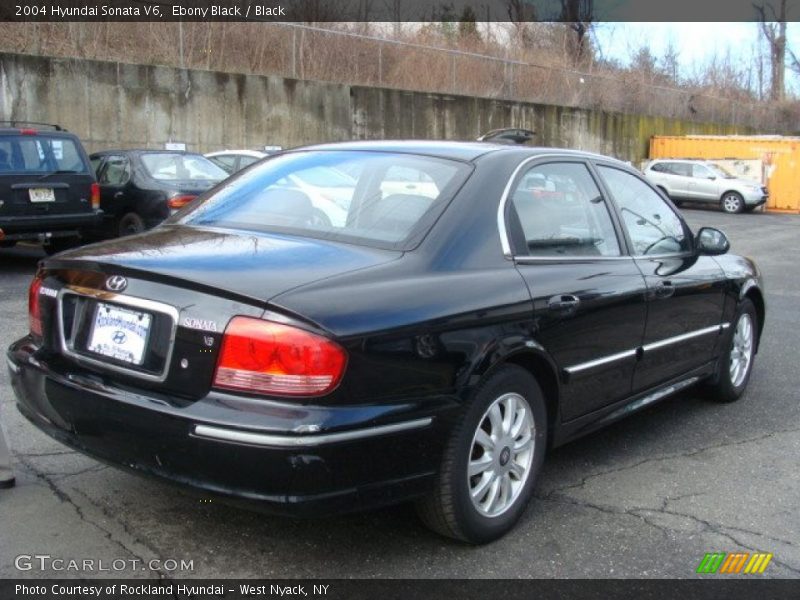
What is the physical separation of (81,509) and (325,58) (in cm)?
2112

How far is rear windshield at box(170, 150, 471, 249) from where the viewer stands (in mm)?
3537

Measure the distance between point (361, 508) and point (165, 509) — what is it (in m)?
1.12

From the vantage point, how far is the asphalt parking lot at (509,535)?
129 inches

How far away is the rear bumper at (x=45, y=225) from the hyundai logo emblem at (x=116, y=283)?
7.81m

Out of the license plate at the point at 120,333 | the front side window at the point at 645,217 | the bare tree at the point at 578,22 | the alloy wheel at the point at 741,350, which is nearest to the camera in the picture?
the license plate at the point at 120,333

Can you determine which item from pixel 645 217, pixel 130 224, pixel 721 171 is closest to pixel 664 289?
pixel 645 217

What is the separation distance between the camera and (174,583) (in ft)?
10.00

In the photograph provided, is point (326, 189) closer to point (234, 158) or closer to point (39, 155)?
point (39, 155)

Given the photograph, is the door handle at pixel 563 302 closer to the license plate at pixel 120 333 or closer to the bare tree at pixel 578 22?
the license plate at pixel 120 333

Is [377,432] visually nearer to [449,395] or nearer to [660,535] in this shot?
[449,395]

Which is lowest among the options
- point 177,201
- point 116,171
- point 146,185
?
point 177,201

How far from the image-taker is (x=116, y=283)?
10.3ft

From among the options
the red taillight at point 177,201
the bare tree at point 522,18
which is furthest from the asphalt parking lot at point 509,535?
the bare tree at point 522,18

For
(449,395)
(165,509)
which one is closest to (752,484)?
(449,395)
